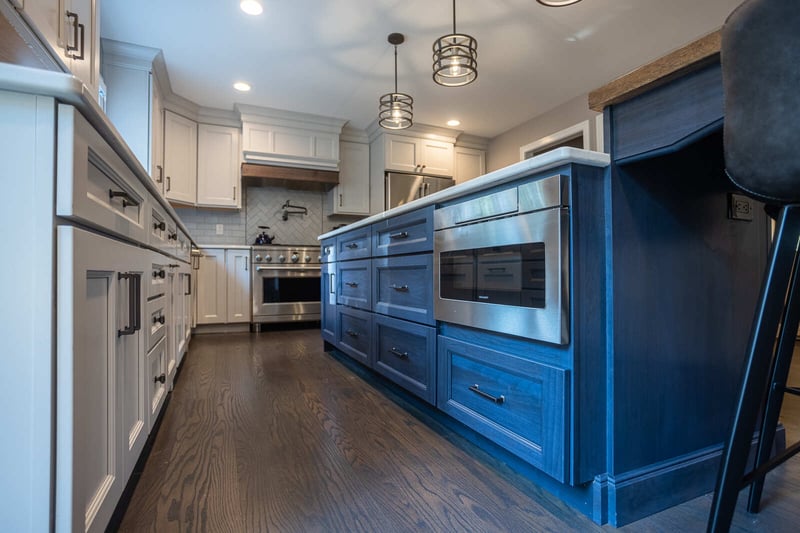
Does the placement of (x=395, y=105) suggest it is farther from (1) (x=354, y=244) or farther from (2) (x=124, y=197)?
(2) (x=124, y=197)

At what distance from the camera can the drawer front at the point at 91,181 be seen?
62 centimetres

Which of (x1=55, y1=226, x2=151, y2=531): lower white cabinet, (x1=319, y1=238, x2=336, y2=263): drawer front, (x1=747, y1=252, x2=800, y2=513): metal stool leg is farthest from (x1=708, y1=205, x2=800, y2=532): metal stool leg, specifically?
(x1=319, y1=238, x2=336, y2=263): drawer front

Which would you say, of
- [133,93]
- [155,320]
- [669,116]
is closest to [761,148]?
[669,116]

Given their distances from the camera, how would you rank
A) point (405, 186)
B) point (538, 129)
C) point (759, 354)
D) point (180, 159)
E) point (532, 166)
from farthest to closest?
point (405, 186), point (538, 129), point (180, 159), point (532, 166), point (759, 354)

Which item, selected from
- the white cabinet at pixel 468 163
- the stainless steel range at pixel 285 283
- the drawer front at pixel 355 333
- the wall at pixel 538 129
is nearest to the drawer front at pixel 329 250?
the drawer front at pixel 355 333

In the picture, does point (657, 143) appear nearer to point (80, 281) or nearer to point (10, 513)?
point (80, 281)

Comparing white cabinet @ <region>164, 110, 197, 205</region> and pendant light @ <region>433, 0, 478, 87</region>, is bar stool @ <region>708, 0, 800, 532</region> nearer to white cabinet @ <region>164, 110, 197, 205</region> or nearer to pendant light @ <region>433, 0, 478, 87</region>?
pendant light @ <region>433, 0, 478, 87</region>

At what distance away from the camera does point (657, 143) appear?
92cm

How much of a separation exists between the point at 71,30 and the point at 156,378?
1.28 m

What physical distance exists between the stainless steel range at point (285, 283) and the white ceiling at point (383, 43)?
5.29 ft

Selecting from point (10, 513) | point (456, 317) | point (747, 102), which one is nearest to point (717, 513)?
point (747, 102)

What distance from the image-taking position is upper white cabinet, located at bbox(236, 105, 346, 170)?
4422mm

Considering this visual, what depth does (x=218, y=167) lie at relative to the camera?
440 centimetres

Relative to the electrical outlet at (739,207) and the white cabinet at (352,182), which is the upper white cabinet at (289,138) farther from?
the electrical outlet at (739,207)
